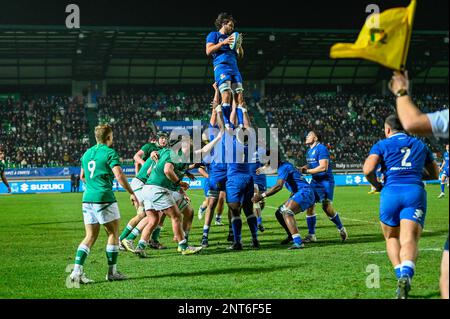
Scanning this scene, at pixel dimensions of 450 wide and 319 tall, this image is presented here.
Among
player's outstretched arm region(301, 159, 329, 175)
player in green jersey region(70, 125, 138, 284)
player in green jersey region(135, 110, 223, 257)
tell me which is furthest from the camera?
player's outstretched arm region(301, 159, 329, 175)

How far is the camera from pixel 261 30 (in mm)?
44656

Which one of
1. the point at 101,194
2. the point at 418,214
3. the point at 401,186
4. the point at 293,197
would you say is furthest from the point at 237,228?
the point at 418,214

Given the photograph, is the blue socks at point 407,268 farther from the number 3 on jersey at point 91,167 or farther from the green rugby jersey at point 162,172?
the green rugby jersey at point 162,172

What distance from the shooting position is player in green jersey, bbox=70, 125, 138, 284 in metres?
9.13

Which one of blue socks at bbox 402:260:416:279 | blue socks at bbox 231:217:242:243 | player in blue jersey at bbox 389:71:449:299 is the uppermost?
player in blue jersey at bbox 389:71:449:299

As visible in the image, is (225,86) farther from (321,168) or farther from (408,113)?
(408,113)

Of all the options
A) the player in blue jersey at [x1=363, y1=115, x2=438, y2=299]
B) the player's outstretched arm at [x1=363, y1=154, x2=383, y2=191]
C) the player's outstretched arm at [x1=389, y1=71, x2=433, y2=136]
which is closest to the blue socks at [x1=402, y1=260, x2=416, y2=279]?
the player in blue jersey at [x1=363, y1=115, x2=438, y2=299]

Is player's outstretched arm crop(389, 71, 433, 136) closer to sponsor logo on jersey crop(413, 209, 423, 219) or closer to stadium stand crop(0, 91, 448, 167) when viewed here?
sponsor logo on jersey crop(413, 209, 423, 219)

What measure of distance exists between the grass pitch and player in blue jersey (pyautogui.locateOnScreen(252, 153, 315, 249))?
1.34ft

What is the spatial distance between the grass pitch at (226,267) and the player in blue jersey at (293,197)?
0.41m

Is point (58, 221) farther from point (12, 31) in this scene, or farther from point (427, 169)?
point (12, 31)

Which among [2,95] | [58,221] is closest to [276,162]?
[58,221]

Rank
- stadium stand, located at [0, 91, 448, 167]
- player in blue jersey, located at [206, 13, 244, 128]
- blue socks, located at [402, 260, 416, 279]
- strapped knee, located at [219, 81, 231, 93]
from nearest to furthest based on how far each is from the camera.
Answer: blue socks, located at [402, 260, 416, 279] < player in blue jersey, located at [206, 13, 244, 128] < strapped knee, located at [219, 81, 231, 93] < stadium stand, located at [0, 91, 448, 167]

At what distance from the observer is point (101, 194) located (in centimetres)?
917
